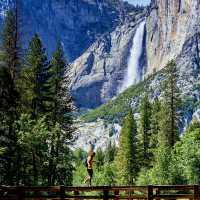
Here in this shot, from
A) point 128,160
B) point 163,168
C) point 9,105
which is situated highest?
point 128,160

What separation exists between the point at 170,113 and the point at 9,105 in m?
35.7

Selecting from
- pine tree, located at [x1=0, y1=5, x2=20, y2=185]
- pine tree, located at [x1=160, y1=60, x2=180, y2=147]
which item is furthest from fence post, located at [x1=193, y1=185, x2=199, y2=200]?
pine tree, located at [x1=160, y1=60, x2=180, y2=147]

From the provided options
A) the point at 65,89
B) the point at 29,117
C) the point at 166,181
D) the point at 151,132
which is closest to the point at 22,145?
the point at 29,117

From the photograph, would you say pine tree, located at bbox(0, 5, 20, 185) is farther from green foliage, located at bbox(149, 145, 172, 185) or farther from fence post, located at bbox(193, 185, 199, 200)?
green foliage, located at bbox(149, 145, 172, 185)

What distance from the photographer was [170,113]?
77.2 metres

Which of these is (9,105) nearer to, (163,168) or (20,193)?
(20,193)

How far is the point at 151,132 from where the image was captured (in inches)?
3541

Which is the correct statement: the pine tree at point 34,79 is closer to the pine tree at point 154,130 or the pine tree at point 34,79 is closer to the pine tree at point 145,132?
the pine tree at point 154,130

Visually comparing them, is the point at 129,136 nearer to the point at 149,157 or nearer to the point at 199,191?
the point at 149,157

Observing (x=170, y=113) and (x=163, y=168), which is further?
(x=170, y=113)

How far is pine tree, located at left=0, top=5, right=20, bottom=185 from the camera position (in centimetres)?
4512

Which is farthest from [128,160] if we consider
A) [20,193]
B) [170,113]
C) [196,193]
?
[20,193]

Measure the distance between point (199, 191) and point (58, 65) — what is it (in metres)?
38.2

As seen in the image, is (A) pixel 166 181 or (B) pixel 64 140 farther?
(A) pixel 166 181
